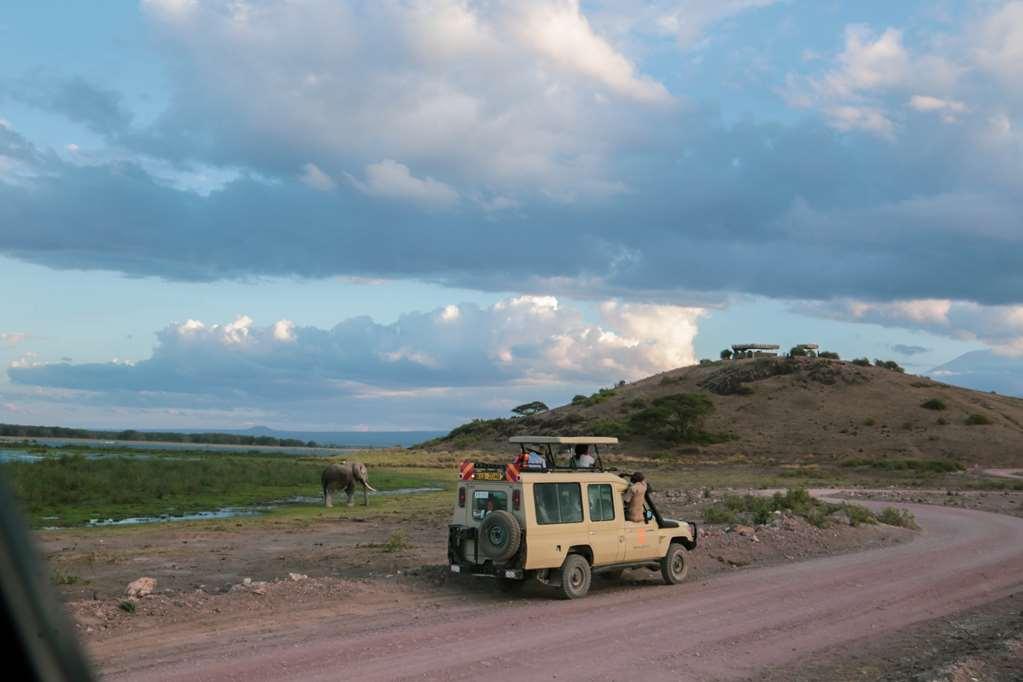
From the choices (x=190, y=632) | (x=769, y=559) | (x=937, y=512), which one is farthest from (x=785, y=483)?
(x=190, y=632)

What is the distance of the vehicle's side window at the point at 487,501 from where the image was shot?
16.1m

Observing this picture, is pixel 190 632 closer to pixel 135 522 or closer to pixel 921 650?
pixel 921 650

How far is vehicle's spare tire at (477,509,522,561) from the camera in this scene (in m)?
15.6

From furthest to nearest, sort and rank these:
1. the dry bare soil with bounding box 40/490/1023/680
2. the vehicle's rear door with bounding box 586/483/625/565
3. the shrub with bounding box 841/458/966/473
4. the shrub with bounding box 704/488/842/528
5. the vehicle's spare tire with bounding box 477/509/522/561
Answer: the shrub with bounding box 841/458/966/473
the shrub with bounding box 704/488/842/528
the vehicle's rear door with bounding box 586/483/625/565
the vehicle's spare tire with bounding box 477/509/522/561
the dry bare soil with bounding box 40/490/1023/680

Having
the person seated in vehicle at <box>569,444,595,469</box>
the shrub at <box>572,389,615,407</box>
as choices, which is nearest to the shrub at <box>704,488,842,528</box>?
the person seated in vehicle at <box>569,444,595,469</box>

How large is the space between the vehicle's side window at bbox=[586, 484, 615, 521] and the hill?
72670mm

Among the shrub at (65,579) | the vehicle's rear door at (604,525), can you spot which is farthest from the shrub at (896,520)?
the shrub at (65,579)

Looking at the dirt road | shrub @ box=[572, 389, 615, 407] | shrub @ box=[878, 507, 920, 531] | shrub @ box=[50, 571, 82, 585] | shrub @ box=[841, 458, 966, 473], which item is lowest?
the dirt road

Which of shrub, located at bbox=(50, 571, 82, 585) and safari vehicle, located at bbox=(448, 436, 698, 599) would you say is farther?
shrub, located at bbox=(50, 571, 82, 585)

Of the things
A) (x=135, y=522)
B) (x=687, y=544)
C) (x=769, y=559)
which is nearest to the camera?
(x=687, y=544)

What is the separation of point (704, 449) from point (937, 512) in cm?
5475

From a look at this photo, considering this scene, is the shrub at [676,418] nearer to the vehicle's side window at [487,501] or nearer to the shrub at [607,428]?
the shrub at [607,428]

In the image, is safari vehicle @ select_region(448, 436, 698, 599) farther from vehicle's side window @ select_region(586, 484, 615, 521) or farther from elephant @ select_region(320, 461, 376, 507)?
elephant @ select_region(320, 461, 376, 507)

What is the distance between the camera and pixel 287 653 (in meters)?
11.8
